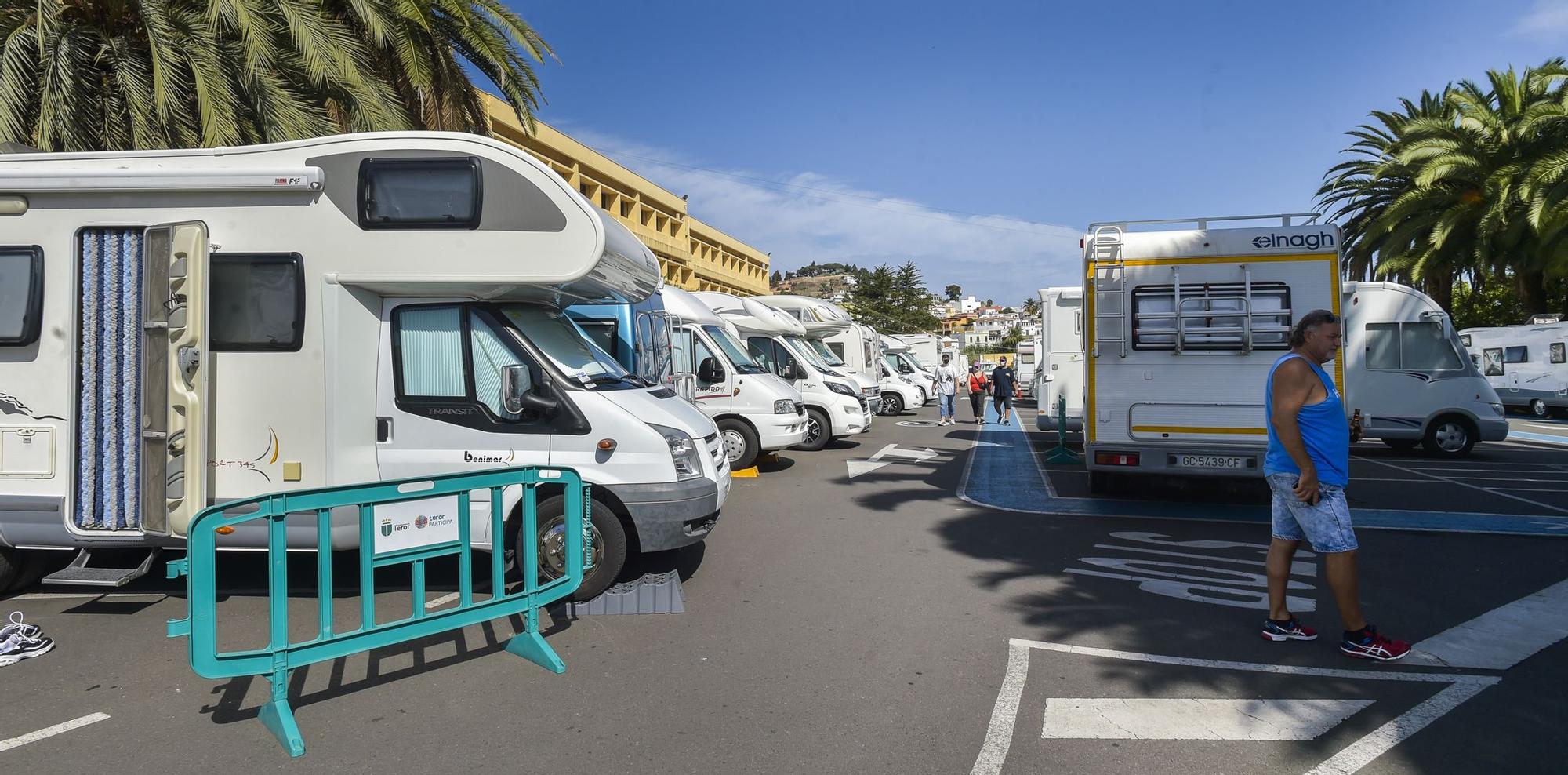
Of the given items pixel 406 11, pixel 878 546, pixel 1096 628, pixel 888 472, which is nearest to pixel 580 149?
pixel 406 11

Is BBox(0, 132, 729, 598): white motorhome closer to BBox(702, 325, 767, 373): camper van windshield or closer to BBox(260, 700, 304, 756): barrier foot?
BBox(260, 700, 304, 756): barrier foot

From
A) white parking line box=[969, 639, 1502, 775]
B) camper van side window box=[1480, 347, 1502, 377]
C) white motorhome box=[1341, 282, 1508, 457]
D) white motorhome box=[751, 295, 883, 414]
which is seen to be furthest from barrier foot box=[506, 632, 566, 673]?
camper van side window box=[1480, 347, 1502, 377]

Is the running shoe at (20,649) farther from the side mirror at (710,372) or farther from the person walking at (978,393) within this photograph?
the person walking at (978,393)

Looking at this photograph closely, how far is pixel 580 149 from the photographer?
31.1 m

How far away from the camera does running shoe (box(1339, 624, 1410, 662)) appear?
4.77 metres

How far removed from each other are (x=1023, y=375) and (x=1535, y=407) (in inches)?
550

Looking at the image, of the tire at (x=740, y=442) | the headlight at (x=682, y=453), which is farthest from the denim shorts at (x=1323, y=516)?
the tire at (x=740, y=442)

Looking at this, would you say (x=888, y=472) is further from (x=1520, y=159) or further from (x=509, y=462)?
(x=1520, y=159)

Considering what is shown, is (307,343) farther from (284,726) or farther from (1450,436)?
(1450,436)

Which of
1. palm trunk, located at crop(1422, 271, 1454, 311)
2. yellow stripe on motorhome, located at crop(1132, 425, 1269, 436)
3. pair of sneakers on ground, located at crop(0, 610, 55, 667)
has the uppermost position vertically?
palm trunk, located at crop(1422, 271, 1454, 311)

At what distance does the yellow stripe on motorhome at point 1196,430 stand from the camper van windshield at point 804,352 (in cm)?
744

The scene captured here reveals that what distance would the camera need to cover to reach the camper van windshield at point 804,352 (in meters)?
16.2

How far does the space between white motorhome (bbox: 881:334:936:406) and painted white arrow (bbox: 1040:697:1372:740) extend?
23468 millimetres

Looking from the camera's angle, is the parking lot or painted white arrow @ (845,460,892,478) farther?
painted white arrow @ (845,460,892,478)
